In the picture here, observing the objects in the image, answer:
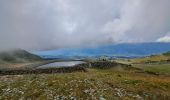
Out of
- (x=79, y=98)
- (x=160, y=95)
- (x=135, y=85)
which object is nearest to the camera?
(x=79, y=98)

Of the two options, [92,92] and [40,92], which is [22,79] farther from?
[92,92]

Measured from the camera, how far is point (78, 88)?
47.6 metres

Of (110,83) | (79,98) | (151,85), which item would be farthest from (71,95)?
(151,85)

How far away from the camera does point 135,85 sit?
5162 cm

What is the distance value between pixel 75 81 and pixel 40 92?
6.36 meters

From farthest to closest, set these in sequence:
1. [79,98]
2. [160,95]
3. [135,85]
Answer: [135,85]
[160,95]
[79,98]

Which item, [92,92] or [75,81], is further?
[75,81]

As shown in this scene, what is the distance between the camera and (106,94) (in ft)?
149

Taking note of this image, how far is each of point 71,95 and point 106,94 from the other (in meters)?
5.09

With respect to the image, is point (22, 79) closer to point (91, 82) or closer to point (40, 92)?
point (40, 92)

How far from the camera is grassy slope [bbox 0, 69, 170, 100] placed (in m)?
45.7

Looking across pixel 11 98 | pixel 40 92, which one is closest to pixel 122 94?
pixel 40 92

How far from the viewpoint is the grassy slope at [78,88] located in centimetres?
4566

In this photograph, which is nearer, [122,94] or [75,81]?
[122,94]
